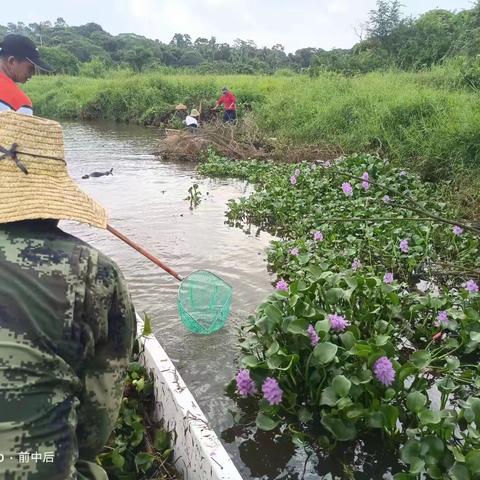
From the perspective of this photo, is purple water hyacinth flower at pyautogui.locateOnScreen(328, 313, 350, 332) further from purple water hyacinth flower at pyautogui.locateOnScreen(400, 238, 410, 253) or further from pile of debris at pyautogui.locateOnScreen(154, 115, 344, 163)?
pile of debris at pyautogui.locateOnScreen(154, 115, 344, 163)

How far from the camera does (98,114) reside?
25828 mm

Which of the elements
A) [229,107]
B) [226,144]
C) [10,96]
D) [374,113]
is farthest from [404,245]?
[229,107]

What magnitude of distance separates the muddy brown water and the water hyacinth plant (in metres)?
0.17

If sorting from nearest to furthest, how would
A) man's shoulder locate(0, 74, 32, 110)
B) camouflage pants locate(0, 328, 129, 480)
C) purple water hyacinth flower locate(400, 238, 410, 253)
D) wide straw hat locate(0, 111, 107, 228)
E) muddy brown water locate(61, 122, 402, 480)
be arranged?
camouflage pants locate(0, 328, 129, 480) → wide straw hat locate(0, 111, 107, 228) → muddy brown water locate(61, 122, 402, 480) → man's shoulder locate(0, 74, 32, 110) → purple water hyacinth flower locate(400, 238, 410, 253)

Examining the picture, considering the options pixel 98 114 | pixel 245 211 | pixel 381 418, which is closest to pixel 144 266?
pixel 245 211

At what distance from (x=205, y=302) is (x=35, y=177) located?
2811mm

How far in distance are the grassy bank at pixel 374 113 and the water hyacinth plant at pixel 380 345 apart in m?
2.12

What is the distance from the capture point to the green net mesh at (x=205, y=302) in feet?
13.1

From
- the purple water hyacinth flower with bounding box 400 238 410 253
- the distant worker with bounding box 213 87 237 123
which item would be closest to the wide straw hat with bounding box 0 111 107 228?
the purple water hyacinth flower with bounding box 400 238 410 253

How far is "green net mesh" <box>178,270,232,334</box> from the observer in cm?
398

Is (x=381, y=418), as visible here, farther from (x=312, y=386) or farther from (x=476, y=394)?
(x=476, y=394)

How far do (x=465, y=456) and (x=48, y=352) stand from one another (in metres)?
1.92

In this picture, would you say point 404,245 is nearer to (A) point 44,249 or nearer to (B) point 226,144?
(A) point 44,249

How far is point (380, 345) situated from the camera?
109 inches
